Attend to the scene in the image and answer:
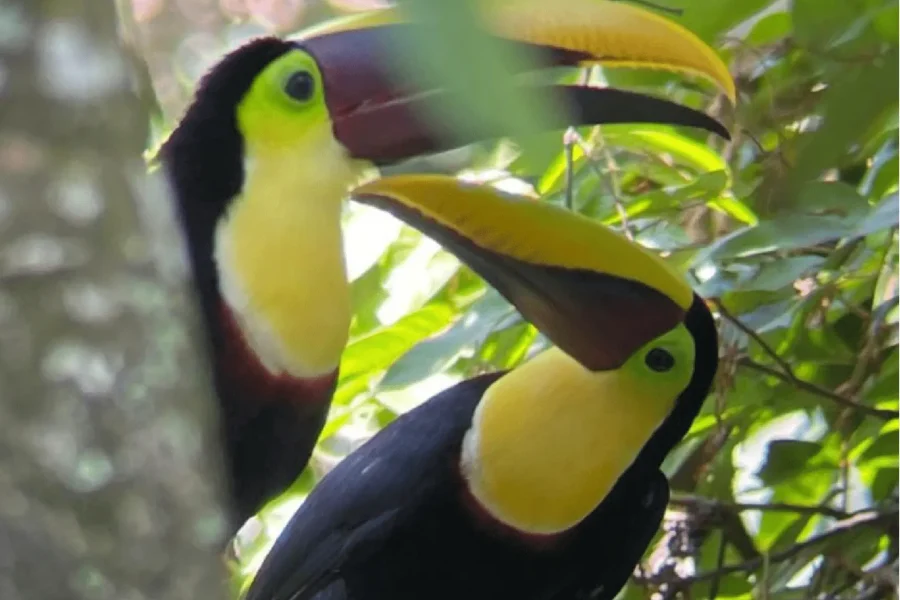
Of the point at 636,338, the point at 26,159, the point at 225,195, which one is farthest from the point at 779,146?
the point at 26,159

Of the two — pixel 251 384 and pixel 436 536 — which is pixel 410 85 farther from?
pixel 436 536

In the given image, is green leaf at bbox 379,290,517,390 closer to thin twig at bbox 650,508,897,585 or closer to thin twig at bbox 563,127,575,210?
thin twig at bbox 563,127,575,210

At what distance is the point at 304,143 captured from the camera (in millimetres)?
922

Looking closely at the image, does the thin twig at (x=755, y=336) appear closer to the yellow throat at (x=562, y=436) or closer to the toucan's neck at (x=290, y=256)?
the yellow throat at (x=562, y=436)

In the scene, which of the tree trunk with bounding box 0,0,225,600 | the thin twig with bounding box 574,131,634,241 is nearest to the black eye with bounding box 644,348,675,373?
the thin twig with bounding box 574,131,634,241

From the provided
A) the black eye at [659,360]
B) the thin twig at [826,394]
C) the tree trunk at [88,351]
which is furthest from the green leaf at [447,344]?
the tree trunk at [88,351]

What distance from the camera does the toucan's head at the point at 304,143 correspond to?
0.88m

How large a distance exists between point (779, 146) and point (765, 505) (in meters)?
0.30

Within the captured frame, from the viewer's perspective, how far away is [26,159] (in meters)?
0.46

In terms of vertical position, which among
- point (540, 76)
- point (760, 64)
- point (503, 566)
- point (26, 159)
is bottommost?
point (503, 566)

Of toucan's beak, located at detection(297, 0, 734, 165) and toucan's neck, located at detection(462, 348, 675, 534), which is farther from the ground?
toucan's beak, located at detection(297, 0, 734, 165)

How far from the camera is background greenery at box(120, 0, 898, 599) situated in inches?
38.4

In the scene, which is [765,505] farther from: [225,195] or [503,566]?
[225,195]

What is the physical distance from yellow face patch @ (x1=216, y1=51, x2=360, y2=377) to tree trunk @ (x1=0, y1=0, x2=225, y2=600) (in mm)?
384
